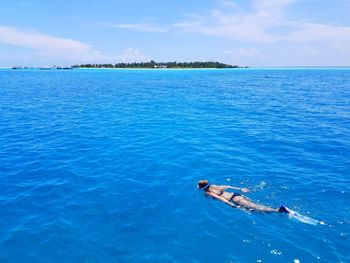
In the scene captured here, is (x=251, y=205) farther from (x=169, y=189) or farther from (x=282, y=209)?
(x=169, y=189)

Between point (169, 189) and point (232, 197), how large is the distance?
3713mm

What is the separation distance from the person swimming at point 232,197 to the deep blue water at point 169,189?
33 cm

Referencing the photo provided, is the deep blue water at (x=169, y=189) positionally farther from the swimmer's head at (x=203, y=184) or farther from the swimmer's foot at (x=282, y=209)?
the swimmer's head at (x=203, y=184)

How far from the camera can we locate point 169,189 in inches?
669

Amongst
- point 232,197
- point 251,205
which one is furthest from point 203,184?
point 251,205

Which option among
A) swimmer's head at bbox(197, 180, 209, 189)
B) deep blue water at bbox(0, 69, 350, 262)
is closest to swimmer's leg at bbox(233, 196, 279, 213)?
deep blue water at bbox(0, 69, 350, 262)

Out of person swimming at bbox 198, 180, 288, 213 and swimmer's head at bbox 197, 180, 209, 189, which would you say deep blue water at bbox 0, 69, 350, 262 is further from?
swimmer's head at bbox 197, 180, 209, 189

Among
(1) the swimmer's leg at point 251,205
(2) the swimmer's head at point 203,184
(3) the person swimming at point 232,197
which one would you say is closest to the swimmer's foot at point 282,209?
(3) the person swimming at point 232,197

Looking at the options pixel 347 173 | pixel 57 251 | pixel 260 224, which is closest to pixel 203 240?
pixel 260 224

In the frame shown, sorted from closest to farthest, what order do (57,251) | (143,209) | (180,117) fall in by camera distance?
(57,251) < (143,209) < (180,117)

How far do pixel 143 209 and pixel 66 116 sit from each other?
89.3 ft

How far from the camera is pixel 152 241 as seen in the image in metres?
12.4

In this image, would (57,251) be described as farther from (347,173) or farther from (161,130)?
(161,130)

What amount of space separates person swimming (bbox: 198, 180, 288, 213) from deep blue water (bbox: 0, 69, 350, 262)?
13.1 inches
